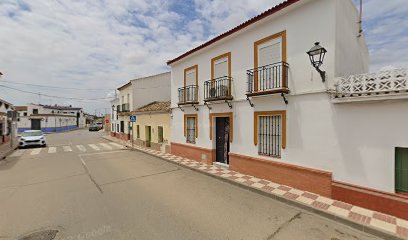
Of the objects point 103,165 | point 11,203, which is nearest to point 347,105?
point 11,203

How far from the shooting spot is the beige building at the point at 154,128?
1308 cm

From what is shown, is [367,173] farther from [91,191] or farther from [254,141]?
[91,191]

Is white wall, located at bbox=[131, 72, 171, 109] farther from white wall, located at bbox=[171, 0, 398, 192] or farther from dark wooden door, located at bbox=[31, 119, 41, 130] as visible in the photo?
dark wooden door, located at bbox=[31, 119, 41, 130]

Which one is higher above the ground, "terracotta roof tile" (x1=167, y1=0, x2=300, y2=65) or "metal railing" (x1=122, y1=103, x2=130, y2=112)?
"terracotta roof tile" (x1=167, y1=0, x2=300, y2=65)

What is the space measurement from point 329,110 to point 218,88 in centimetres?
461

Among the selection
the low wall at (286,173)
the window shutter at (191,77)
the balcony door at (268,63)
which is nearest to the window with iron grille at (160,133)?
the window shutter at (191,77)

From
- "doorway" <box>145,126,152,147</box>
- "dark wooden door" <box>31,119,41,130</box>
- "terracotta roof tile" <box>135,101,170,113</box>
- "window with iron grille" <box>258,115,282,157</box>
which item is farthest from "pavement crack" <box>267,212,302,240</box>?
"dark wooden door" <box>31,119,41,130</box>

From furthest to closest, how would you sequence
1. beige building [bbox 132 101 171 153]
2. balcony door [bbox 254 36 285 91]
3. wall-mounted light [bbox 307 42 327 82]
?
beige building [bbox 132 101 171 153]
balcony door [bbox 254 36 285 91]
wall-mounted light [bbox 307 42 327 82]

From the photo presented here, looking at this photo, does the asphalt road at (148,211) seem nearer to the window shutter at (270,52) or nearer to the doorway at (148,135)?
the window shutter at (270,52)

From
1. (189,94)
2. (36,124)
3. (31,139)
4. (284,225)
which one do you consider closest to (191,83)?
(189,94)

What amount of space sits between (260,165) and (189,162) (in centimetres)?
412

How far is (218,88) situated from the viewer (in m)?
8.73

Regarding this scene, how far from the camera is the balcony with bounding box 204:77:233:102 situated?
827cm

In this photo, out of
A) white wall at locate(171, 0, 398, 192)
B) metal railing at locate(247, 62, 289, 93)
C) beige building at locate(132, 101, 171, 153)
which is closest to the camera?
white wall at locate(171, 0, 398, 192)
